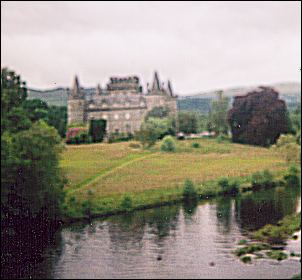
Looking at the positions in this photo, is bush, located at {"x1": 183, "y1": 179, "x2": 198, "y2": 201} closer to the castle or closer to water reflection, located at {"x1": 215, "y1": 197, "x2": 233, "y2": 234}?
water reflection, located at {"x1": 215, "y1": 197, "x2": 233, "y2": 234}

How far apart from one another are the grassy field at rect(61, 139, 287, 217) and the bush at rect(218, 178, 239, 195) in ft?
1.42

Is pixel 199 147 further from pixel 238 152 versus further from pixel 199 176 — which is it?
pixel 199 176

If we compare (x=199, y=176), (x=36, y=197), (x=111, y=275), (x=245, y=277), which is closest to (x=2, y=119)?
(x=36, y=197)

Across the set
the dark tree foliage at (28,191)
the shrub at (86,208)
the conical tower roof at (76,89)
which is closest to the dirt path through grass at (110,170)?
the shrub at (86,208)

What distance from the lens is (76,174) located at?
22.4m

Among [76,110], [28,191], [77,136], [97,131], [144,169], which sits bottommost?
[28,191]

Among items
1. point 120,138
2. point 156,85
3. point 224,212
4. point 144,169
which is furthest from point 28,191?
point 156,85

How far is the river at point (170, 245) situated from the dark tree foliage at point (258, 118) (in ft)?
40.2

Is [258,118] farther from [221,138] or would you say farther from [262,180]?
[262,180]

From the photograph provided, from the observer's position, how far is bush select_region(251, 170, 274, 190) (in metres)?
23.9

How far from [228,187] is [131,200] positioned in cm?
376

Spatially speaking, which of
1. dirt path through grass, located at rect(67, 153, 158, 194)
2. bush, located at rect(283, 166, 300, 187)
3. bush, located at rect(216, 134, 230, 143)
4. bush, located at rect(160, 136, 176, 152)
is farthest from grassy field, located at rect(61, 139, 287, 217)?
bush, located at rect(216, 134, 230, 143)

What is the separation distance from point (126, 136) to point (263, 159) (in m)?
8.30

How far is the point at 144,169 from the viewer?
24.5 metres
